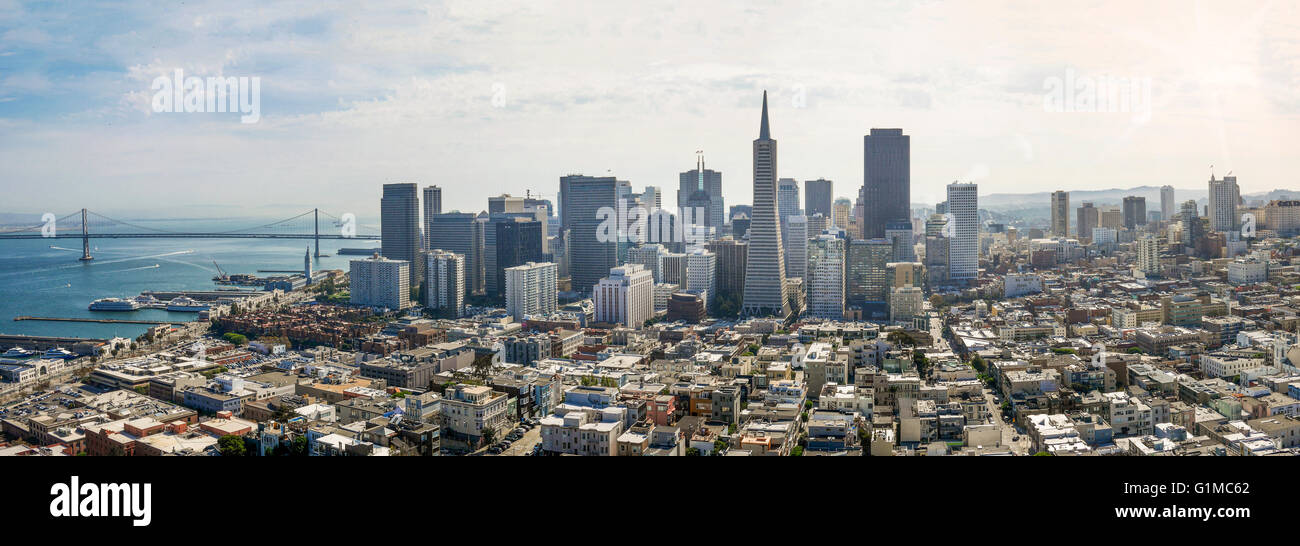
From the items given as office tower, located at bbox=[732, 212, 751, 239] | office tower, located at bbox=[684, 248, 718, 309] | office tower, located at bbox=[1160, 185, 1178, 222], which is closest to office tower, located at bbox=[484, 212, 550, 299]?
office tower, located at bbox=[684, 248, 718, 309]

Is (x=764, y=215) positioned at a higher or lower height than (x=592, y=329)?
higher

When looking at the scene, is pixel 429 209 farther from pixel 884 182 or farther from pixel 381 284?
pixel 884 182

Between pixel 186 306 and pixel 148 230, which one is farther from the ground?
pixel 148 230

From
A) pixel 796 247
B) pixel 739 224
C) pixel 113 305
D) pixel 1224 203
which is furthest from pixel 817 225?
pixel 113 305
